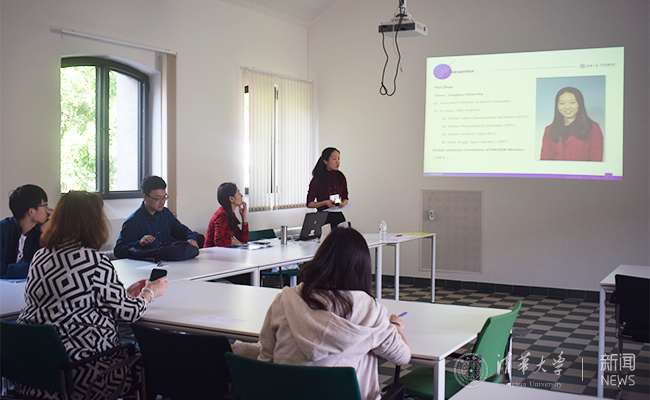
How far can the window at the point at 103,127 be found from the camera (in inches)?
196

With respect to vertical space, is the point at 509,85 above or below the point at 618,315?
above

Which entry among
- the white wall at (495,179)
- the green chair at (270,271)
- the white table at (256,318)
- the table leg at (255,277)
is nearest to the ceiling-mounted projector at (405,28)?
the white wall at (495,179)

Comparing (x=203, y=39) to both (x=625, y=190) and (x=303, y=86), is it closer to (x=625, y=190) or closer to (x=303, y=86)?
(x=303, y=86)

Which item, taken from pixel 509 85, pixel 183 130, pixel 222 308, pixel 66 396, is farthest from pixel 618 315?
pixel 183 130

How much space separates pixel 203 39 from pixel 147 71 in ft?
2.32

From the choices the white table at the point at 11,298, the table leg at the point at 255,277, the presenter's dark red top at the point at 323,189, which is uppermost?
the presenter's dark red top at the point at 323,189

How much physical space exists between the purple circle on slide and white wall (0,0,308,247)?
5.70 feet

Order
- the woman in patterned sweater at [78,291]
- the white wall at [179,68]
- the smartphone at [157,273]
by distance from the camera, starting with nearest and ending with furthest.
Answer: the woman in patterned sweater at [78,291] → the smartphone at [157,273] → the white wall at [179,68]

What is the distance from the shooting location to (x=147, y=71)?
5.65 metres

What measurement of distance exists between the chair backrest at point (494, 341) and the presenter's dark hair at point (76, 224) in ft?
5.19

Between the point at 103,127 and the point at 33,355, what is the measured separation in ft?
11.2

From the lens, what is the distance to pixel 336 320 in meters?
1.79

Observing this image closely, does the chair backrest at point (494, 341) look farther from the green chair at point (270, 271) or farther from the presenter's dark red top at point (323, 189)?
the presenter's dark red top at point (323, 189)
